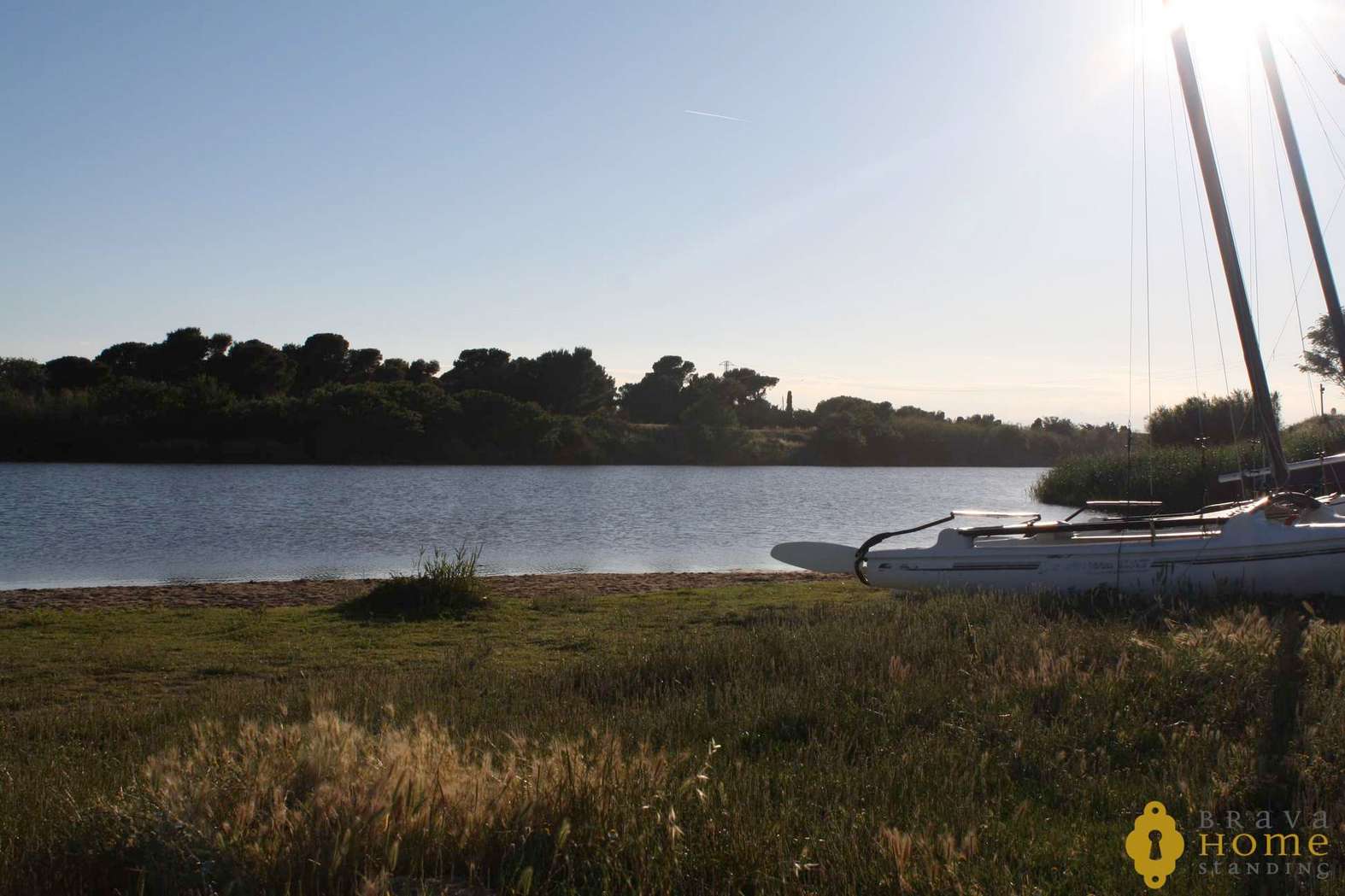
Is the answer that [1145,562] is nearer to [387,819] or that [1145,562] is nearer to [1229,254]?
[1229,254]

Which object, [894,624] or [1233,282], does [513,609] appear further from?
[1233,282]

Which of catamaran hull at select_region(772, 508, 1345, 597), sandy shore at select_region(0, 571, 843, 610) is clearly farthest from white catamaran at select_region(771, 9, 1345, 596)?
sandy shore at select_region(0, 571, 843, 610)

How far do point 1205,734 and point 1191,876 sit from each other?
1.98m

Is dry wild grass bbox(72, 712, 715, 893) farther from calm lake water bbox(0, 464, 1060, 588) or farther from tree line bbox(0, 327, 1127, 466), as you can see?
tree line bbox(0, 327, 1127, 466)

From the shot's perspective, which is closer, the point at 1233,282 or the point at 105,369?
the point at 1233,282

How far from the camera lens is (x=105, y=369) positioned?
93688 mm

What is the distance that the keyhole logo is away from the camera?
4184 mm

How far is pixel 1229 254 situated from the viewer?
1447cm

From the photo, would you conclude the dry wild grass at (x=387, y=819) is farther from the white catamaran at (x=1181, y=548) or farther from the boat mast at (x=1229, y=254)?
the boat mast at (x=1229, y=254)

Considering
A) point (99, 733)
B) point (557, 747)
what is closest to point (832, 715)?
point (557, 747)

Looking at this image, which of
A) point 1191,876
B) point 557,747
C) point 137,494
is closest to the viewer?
point 1191,876

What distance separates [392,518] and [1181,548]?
25.1m

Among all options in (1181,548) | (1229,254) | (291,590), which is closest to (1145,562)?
(1181,548)

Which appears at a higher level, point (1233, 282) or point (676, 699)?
point (1233, 282)
